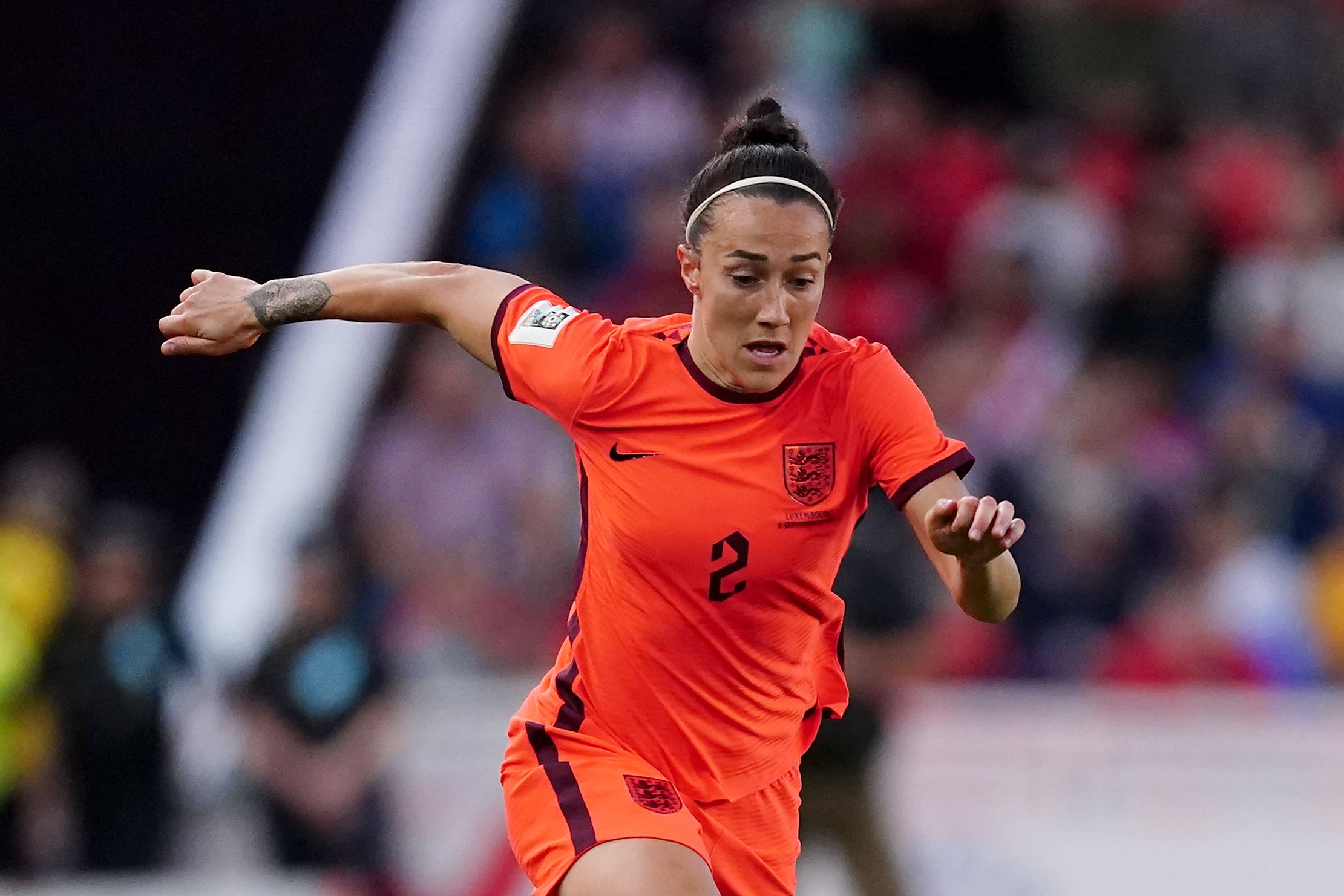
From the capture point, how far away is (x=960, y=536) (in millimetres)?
4047

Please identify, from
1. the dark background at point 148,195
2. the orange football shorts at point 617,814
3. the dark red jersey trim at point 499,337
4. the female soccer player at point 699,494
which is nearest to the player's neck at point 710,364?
the female soccer player at point 699,494

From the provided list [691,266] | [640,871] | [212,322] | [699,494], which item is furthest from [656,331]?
[640,871]

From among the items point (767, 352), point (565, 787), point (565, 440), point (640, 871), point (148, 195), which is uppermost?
point (148, 195)

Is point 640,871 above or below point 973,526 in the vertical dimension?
below

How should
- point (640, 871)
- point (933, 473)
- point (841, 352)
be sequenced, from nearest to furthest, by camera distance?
1. point (640, 871)
2. point (933, 473)
3. point (841, 352)

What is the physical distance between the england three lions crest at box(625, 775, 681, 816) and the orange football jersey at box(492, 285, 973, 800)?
6cm

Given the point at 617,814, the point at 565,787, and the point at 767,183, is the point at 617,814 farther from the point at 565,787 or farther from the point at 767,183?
the point at 767,183

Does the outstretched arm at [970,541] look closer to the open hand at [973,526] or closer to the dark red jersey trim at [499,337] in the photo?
the open hand at [973,526]

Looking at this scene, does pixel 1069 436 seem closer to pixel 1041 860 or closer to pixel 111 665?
pixel 1041 860

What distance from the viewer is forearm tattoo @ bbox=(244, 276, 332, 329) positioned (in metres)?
4.70

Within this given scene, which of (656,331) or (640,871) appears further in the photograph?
(656,331)

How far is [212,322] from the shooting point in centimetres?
466

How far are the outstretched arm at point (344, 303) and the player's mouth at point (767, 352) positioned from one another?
2.01ft

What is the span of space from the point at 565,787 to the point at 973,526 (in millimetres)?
1130
